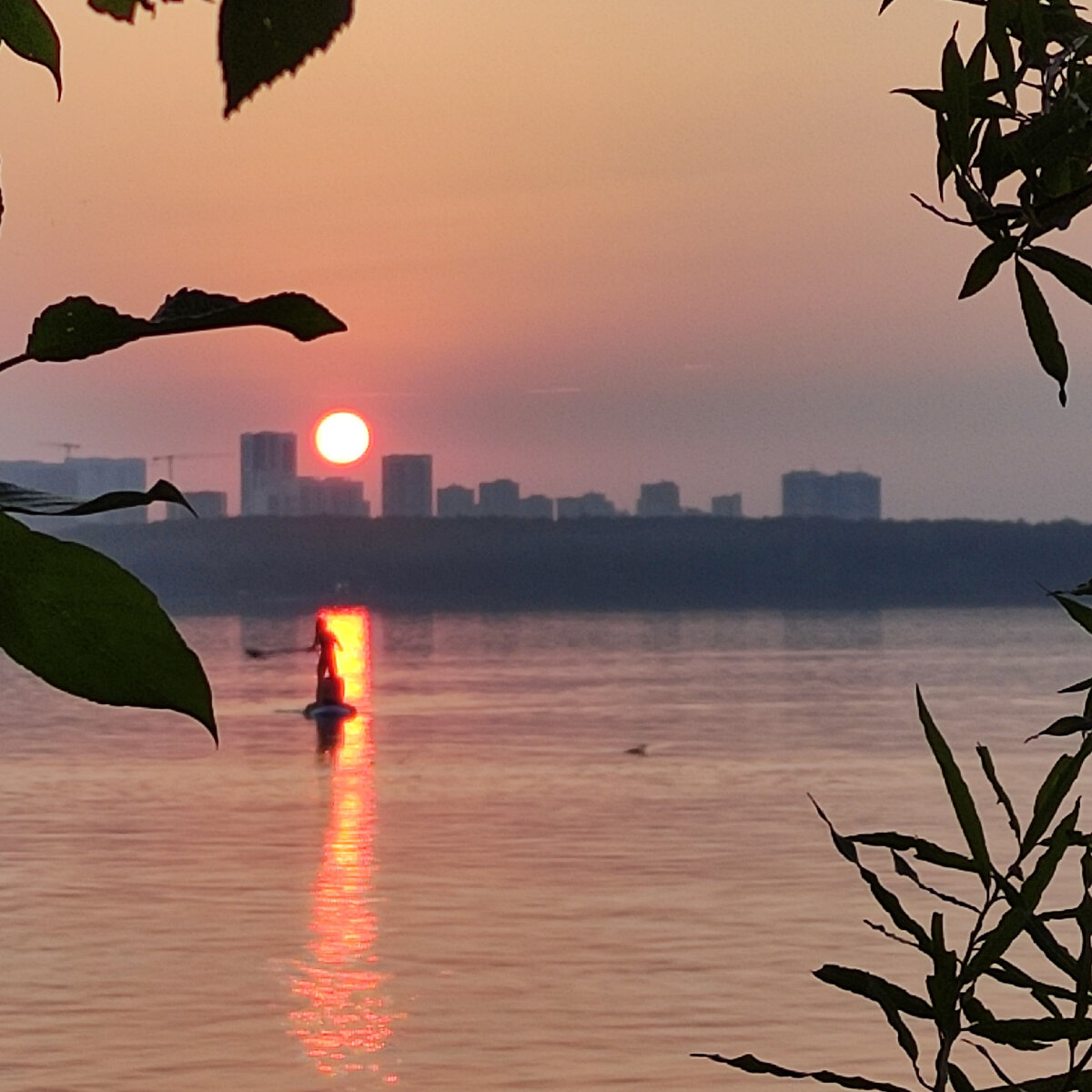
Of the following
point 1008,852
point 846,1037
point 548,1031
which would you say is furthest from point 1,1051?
point 1008,852

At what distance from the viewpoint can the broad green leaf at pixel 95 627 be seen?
1.03 feet

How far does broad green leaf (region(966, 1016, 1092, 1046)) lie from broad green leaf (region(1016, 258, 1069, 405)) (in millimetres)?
291

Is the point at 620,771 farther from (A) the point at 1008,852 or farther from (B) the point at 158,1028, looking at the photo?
(B) the point at 158,1028

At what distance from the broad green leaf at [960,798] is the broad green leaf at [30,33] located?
65cm

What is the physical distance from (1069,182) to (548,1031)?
53.8 ft

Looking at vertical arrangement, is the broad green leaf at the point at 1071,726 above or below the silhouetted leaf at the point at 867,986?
above

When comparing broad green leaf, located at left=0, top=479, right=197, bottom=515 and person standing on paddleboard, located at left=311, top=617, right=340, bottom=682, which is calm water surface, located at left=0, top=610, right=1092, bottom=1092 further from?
person standing on paddleboard, located at left=311, top=617, right=340, bottom=682

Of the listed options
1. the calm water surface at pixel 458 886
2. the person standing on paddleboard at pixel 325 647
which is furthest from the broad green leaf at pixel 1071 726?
the person standing on paddleboard at pixel 325 647

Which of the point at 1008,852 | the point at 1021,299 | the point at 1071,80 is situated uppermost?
the point at 1071,80

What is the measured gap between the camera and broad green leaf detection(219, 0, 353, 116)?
334 millimetres

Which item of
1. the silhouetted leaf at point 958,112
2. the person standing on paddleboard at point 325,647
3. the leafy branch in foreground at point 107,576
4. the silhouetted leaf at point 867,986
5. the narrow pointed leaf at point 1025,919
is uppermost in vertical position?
the silhouetted leaf at point 958,112

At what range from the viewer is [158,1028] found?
55.7 ft

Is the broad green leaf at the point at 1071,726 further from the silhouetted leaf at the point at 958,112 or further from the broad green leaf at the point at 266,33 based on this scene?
the broad green leaf at the point at 266,33

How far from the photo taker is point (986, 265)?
3.05 ft
